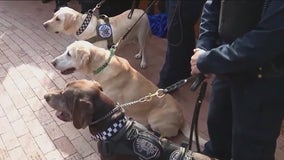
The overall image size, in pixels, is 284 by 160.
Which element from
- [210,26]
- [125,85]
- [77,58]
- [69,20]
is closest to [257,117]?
[210,26]

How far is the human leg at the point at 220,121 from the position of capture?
7.50 ft

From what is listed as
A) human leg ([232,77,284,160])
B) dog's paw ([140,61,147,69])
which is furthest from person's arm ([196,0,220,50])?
dog's paw ([140,61,147,69])

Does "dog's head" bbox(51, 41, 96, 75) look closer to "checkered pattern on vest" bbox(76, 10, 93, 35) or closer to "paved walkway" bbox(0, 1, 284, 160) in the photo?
"paved walkway" bbox(0, 1, 284, 160)

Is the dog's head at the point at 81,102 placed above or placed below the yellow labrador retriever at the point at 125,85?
above

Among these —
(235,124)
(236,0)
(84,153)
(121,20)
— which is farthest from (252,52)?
(121,20)

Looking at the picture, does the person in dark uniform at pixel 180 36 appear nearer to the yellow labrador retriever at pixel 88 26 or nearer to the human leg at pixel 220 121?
the yellow labrador retriever at pixel 88 26

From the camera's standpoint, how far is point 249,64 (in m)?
1.70

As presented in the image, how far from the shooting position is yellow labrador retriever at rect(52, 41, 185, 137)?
3.18 meters

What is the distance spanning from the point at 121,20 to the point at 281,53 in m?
2.86

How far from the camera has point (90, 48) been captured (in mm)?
3174

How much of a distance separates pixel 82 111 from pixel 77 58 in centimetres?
117

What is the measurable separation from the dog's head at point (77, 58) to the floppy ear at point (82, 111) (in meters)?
1.07

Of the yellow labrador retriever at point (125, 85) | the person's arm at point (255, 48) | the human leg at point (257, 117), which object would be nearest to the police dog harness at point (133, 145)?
the human leg at point (257, 117)

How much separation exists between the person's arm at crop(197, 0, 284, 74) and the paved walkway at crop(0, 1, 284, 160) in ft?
5.77
